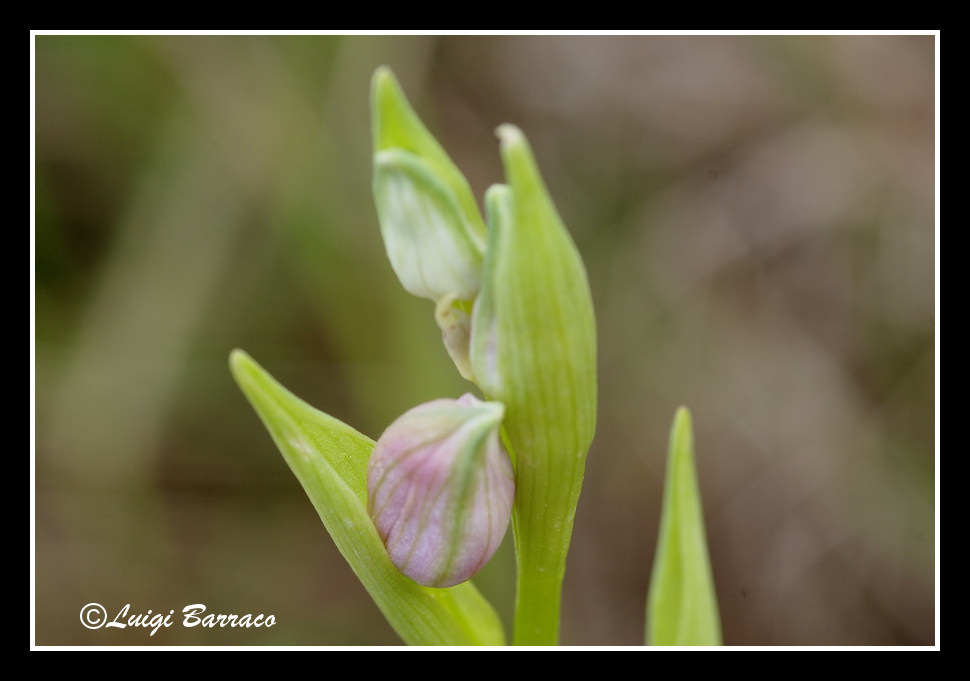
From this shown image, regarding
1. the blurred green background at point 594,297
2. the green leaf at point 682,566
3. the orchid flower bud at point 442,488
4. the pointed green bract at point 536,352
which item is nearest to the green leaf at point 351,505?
the orchid flower bud at point 442,488

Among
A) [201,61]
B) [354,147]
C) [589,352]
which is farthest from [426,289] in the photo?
[201,61]

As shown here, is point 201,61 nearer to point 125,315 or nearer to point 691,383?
point 125,315

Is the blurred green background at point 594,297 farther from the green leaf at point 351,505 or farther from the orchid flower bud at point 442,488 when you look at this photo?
the orchid flower bud at point 442,488

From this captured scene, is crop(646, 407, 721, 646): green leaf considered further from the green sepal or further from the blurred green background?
the blurred green background

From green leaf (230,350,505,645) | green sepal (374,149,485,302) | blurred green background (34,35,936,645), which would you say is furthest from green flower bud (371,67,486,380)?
blurred green background (34,35,936,645)

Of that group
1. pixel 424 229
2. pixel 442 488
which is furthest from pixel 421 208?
pixel 442 488

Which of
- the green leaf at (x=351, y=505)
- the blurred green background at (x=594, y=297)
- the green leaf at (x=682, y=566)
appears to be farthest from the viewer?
the blurred green background at (x=594, y=297)
